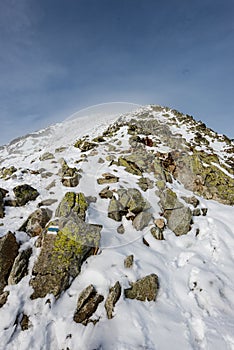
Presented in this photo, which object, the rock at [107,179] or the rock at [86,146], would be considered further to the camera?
the rock at [86,146]

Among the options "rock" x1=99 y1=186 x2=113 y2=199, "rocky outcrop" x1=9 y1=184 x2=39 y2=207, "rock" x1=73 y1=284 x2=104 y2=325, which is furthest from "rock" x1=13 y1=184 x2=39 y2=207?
"rock" x1=73 y1=284 x2=104 y2=325

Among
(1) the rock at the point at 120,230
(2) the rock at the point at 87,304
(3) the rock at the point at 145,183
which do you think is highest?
(3) the rock at the point at 145,183

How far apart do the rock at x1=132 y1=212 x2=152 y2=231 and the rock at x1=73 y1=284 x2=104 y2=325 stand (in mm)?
3247

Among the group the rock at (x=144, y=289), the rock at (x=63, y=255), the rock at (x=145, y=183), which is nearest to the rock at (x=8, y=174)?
the rock at (x=63, y=255)

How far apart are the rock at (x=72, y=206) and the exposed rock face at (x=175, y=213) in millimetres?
3919

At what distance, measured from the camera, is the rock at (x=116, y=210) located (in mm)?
8539

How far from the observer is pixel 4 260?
5.95 m

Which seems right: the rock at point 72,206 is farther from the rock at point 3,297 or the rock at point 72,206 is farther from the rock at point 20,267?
the rock at point 3,297

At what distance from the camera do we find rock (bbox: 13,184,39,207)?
8570 millimetres

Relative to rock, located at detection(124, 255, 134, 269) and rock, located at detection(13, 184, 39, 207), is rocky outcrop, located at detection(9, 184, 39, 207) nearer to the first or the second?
rock, located at detection(13, 184, 39, 207)

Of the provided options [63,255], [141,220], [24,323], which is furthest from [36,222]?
[141,220]

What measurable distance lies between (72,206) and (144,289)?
4069mm

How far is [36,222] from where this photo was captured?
7.36 metres

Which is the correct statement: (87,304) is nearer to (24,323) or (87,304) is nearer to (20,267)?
(24,323)
